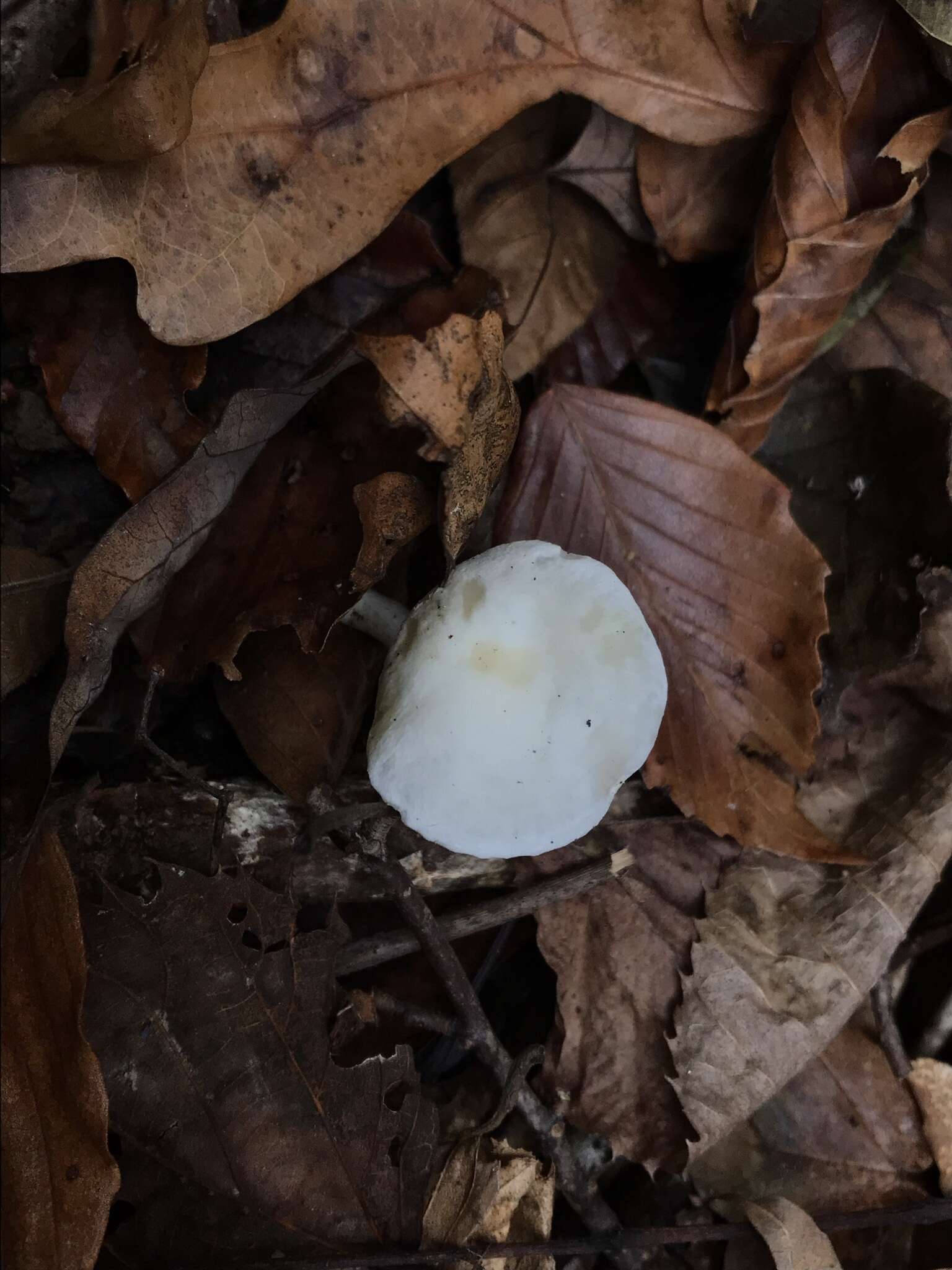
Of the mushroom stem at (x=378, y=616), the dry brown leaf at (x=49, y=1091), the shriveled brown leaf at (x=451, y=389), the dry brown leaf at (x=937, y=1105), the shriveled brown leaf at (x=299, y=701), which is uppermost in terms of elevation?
the shriveled brown leaf at (x=451, y=389)

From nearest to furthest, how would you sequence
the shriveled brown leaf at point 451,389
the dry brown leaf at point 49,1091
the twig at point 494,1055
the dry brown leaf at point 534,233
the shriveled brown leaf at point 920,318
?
the dry brown leaf at point 49,1091
the shriveled brown leaf at point 451,389
the twig at point 494,1055
the shriveled brown leaf at point 920,318
the dry brown leaf at point 534,233

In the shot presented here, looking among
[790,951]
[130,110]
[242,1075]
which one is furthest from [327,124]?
[790,951]

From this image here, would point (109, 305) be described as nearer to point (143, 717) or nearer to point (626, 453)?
point (143, 717)

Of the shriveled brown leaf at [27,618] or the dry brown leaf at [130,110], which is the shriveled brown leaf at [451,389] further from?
the shriveled brown leaf at [27,618]

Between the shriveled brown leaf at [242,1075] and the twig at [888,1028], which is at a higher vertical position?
the shriveled brown leaf at [242,1075]

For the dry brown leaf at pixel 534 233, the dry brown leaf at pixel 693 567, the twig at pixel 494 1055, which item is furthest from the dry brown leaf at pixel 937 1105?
the dry brown leaf at pixel 534 233

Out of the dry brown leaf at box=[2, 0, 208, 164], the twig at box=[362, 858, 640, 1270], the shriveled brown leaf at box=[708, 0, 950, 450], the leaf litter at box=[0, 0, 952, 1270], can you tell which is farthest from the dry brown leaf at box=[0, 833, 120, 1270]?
the shriveled brown leaf at box=[708, 0, 950, 450]

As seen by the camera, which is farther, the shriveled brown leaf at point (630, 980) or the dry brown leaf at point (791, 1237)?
the shriveled brown leaf at point (630, 980)

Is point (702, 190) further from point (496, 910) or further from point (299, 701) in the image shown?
point (496, 910)
